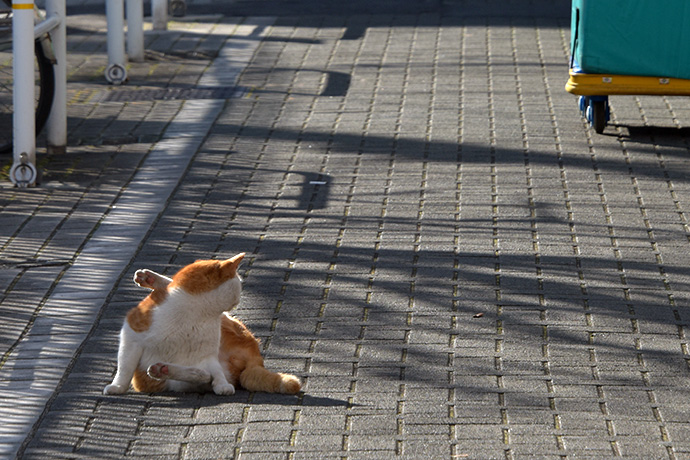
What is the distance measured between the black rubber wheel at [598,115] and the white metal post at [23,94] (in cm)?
479

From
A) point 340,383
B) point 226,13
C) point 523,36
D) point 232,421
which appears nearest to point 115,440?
point 232,421

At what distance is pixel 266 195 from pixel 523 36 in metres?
7.09

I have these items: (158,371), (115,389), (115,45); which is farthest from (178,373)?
(115,45)

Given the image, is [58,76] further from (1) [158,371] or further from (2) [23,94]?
(1) [158,371]

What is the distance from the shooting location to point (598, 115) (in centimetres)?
962

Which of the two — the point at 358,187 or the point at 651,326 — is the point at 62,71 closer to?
the point at 358,187

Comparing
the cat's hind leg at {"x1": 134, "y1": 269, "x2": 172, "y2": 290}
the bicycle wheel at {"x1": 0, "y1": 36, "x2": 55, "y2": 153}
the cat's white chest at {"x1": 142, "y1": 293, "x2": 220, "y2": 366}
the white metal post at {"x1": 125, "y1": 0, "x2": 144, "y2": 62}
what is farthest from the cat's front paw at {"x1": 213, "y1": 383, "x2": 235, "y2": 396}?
the white metal post at {"x1": 125, "y1": 0, "x2": 144, "y2": 62}

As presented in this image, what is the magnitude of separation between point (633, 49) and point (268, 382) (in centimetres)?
563

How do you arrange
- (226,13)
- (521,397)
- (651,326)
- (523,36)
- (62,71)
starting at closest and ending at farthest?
1. (521,397)
2. (651,326)
3. (62,71)
4. (523,36)
5. (226,13)

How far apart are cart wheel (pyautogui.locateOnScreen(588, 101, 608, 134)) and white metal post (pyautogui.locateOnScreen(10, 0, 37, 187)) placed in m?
4.79

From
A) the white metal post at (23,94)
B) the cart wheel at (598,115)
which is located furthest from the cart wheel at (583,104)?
the white metal post at (23,94)

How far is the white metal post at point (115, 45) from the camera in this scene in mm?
11391

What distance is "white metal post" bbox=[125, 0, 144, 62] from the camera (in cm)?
1238

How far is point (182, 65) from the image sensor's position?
12.6 m
